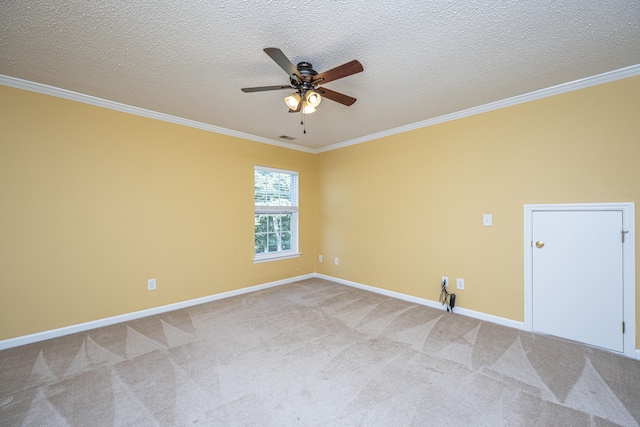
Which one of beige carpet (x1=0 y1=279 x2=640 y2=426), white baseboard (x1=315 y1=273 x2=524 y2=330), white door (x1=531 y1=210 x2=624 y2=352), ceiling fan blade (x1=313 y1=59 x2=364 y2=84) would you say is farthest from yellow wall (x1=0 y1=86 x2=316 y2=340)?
white door (x1=531 y1=210 x2=624 y2=352)

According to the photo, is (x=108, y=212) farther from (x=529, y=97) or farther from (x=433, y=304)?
(x=529, y=97)

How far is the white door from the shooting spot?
236 centimetres

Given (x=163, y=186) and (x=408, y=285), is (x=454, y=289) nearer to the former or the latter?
(x=408, y=285)

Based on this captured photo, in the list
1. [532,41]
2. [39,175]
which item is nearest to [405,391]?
[532,41]

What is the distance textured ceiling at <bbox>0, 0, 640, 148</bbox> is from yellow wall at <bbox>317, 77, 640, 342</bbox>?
37 cm

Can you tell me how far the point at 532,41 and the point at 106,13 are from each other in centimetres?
291

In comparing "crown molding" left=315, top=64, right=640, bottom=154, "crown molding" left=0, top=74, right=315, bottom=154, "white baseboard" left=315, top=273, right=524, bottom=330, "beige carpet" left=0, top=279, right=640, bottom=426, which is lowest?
"beige carpet" left=0, top=279, right=640, bottom=426

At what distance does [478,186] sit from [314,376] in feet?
8.98

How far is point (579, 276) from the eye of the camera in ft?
8.30

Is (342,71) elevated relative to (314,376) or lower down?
elevated

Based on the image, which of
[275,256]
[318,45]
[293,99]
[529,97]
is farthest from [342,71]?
[275,256]

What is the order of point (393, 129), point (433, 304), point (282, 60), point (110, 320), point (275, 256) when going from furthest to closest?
point (275, 256) → point (393, 129) → point (433, 304) → point (110, 320) → point (282, 60)

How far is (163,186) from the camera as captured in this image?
133 inches

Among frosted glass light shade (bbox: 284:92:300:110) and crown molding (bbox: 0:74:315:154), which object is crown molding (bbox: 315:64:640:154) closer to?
frosted glass light shade (bbox: 284:92:300:110)
